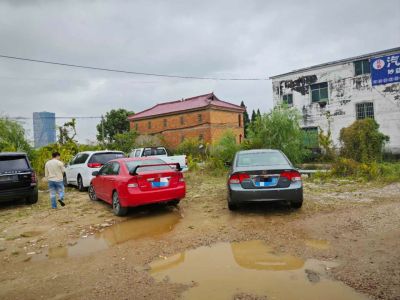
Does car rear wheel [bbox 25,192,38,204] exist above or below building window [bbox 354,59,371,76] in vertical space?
below

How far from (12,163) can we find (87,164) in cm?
256

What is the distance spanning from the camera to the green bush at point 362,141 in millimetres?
17891

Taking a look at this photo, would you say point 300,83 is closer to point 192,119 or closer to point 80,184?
point 192,119

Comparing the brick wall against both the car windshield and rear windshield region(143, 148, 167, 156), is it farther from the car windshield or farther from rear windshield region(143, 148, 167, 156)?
the car windshield

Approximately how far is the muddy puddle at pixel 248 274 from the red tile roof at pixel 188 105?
3521cm

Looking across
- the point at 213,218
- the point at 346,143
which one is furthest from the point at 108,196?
the point at 346,143

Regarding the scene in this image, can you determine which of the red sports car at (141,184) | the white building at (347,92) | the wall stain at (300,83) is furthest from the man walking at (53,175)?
the wall stain at (300,83)

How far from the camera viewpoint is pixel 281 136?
60.1 feet

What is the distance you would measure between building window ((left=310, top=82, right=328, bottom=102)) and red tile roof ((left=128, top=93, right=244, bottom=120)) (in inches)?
603

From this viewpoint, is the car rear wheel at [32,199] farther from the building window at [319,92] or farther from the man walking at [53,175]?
the building window at [319,92]

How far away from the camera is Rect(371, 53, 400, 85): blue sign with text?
22203 mm

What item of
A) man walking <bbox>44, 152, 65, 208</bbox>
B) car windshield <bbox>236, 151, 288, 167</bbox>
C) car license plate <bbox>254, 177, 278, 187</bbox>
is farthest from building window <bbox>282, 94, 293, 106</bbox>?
man walking <bbox>44, 152, 65, 208</bbox>

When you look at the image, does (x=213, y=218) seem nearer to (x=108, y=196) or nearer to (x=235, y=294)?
(x=108, y=196)

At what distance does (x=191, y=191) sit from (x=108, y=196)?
3652 mm
